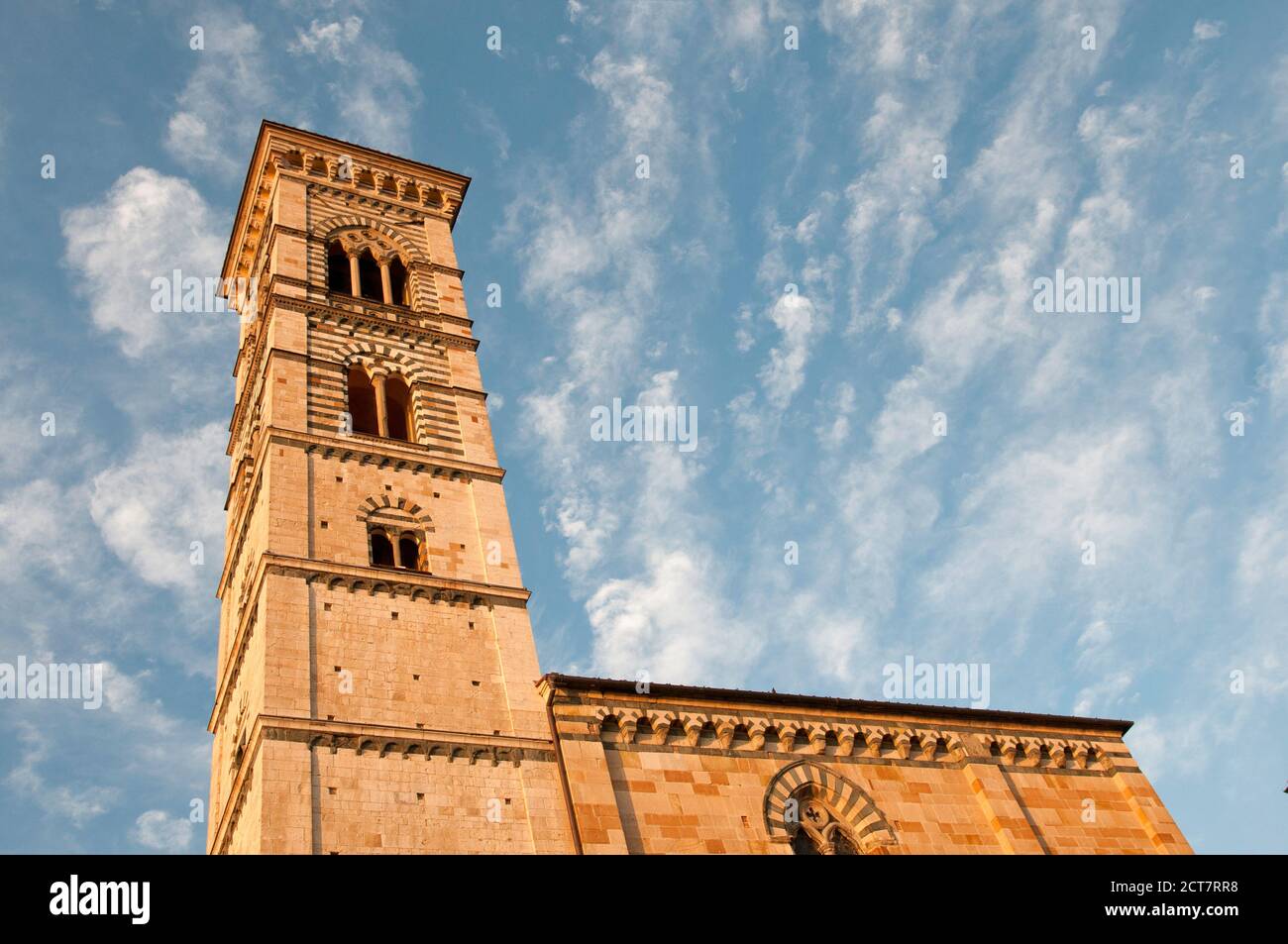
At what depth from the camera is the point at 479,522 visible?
23609 millimetres

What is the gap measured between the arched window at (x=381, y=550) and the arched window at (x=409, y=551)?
19cm

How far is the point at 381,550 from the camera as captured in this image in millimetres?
22625

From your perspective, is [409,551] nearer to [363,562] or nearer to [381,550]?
[381,550]

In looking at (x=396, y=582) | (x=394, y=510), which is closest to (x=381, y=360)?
(x=394, y=510)

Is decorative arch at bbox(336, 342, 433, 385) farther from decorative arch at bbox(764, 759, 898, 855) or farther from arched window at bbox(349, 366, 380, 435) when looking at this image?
decorative arch at bbox(764, 759, 898, 855)

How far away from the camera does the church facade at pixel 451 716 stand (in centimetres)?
1830

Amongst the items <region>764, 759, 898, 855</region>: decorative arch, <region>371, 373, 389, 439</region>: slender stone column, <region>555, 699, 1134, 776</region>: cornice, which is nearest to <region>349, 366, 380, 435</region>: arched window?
<region>371, 373, 389, 439</region>: slender stone column

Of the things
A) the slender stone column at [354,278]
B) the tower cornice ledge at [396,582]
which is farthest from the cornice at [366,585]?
the slender stone column at [354,278]

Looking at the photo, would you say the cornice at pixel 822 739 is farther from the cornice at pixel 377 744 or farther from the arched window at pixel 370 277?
the arched window at pixel 370 277
